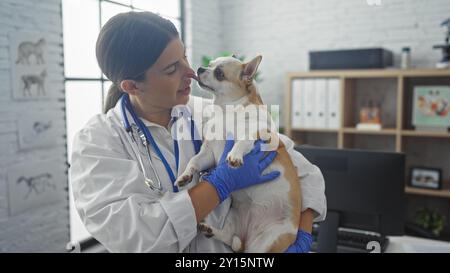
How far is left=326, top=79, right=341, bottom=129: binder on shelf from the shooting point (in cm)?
294

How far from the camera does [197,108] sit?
3.29 ft

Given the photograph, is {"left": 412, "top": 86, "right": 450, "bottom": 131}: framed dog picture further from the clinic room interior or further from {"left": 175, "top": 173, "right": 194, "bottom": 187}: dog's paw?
{"left": 175, "top": 173, "right": 194, "bottom": 187}: dog's paw

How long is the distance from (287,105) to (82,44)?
1.99 metres

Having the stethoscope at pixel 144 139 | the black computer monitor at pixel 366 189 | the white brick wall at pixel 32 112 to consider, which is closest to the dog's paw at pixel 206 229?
the stethoscope at pixel 144 139

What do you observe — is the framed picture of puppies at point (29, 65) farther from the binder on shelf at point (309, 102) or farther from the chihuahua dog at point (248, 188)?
the binder on shelf at point (309, 102)

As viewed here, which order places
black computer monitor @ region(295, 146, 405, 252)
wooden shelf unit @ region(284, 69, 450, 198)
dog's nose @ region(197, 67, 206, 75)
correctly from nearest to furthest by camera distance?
dog's nose @ region(197, 67, 206, 75) → black computer monitor @ region(295, 146, 405, 252) → wooden shelf unit @ region(284, 69, 450, 198)

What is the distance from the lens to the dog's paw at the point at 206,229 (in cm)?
87

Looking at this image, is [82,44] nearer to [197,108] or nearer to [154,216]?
[197,108]

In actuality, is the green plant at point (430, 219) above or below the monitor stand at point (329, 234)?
below

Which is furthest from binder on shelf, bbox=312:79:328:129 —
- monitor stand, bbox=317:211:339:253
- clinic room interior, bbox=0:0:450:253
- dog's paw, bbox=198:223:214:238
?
dog's paw, bbox=198:223:214:238

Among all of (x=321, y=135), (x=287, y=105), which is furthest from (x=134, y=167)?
(x=321, y=135)

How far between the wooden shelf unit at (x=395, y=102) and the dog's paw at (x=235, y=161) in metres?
2.11

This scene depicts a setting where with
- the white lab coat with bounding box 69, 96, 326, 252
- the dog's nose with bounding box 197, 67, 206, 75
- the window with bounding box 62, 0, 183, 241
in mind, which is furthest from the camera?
the window with bounding box 62, 0, 183, 241

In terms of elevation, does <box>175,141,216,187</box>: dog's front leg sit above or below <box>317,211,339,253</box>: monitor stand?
above
